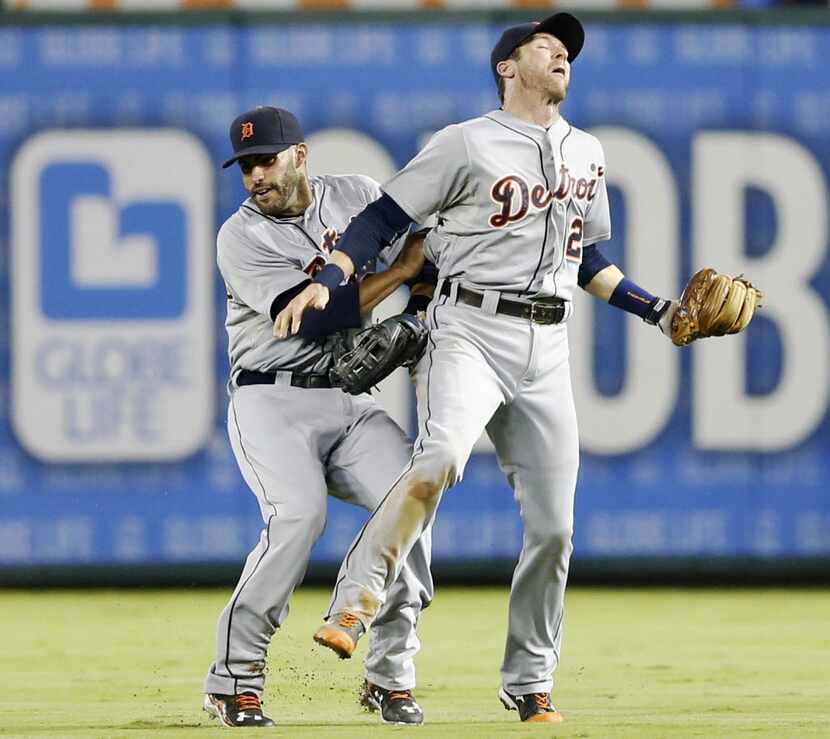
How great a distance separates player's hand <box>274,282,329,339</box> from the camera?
5336mm

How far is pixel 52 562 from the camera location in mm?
9461

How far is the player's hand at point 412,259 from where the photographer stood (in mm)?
5926

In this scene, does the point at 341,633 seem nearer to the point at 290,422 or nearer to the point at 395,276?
the point at 290,422

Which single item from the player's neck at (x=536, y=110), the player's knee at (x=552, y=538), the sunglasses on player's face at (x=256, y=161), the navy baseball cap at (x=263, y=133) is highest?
the player's neck at (x=536, y=110)

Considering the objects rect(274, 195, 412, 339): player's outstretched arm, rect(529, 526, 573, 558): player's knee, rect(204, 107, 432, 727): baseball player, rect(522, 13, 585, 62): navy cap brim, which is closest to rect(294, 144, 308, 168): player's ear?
rect(204, 107, 432, 727): baseball player

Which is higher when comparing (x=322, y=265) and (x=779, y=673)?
(x=322, y=265)

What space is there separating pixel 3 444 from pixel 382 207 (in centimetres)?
432

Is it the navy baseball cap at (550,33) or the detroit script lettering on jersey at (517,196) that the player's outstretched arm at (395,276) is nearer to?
the detroit script lettering on jersey at (517,196)

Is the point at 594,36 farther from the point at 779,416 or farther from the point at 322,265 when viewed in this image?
the point at 322,265

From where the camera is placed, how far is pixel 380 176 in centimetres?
941

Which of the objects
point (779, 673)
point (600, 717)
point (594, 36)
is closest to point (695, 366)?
point (594, 36)

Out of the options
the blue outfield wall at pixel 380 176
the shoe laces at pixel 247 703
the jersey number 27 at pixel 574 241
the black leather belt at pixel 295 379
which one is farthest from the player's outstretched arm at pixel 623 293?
the blue outfield wall at pixel 380 176

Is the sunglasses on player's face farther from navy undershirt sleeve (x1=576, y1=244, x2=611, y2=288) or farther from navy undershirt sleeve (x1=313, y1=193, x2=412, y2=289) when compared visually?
navy undershirt sleeve (x1=576, y1=244, x2=611, y2=288)

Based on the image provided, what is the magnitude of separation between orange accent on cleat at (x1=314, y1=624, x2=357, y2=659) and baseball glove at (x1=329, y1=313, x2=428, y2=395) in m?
0.85
